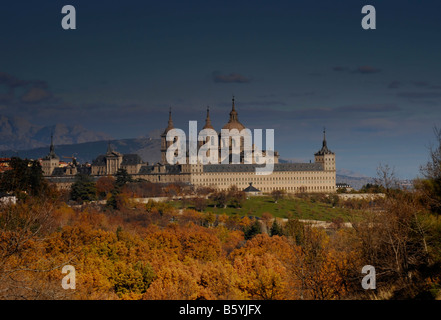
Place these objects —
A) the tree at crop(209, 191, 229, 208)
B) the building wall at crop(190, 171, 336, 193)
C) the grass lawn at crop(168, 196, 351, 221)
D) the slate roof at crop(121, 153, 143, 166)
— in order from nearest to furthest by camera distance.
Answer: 1. the grass lawn at crop(168, 196, 351, 221)
2. the tree at crop(209, 191, 229, 208)
3. the building wall at crop(190, 171, 336, 193)
4. the slate roof at crop(121, 153, 143, 166)

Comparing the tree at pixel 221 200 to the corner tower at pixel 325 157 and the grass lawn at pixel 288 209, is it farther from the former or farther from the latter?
the corner tower at pixel 325 157

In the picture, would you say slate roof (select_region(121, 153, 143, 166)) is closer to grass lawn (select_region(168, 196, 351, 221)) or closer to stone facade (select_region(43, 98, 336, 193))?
stone facade (select_region(43, 98, 336, 193))

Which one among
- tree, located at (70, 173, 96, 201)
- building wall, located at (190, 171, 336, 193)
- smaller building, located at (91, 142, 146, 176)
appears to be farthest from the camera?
smaller building, located at (91, 142, 146, 176)

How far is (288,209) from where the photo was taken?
290 ft

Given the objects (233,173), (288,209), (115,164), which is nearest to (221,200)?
(288,209)

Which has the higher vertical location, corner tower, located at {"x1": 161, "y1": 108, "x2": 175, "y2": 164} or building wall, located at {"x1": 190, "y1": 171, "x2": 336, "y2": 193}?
corner tower, located at {"x1": 161, "y1": 108, "x2": 175, "y2": 164}

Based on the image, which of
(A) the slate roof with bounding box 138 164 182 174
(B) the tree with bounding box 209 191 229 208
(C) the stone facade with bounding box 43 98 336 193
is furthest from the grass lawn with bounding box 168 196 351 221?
(A) the slate roof with bounding box 138 164 182 174

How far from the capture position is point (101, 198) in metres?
93.4

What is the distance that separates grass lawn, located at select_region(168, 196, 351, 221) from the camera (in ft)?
268

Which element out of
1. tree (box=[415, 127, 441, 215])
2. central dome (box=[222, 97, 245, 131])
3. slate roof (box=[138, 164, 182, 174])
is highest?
central dome (box=[222, 97, 245, 131])

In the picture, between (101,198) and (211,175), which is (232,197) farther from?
(211,175)

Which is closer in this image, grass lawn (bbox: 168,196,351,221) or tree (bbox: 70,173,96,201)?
grass lawn (bbox: 168,196,351,221)

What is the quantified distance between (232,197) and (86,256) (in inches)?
2260

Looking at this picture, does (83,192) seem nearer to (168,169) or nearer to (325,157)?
(168,169)
